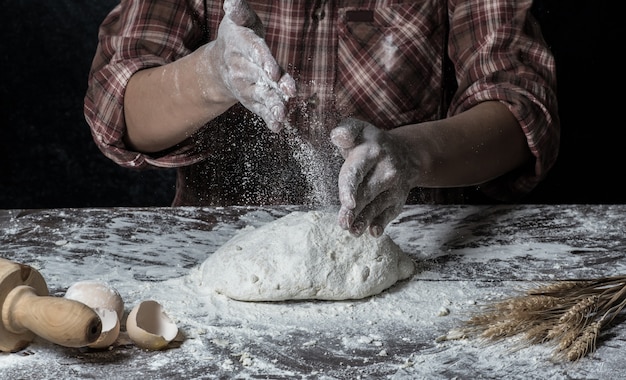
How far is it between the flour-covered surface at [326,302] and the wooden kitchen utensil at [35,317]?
0.13 ft

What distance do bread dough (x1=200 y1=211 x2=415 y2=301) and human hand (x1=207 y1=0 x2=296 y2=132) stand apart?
24cm

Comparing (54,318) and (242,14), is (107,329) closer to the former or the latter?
(54,318)

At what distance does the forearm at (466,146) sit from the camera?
1607 millimetres

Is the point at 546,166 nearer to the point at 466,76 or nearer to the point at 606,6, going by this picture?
the point at 466,76

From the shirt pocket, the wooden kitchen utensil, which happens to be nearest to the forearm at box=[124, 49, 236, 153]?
the shirt pocket

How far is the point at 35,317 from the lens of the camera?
3.73 ft

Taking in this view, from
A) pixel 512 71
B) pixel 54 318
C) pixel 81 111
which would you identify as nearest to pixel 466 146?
pixel 512 71

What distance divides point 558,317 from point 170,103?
35.4 inches

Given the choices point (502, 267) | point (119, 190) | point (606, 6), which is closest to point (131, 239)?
point (502, 267)

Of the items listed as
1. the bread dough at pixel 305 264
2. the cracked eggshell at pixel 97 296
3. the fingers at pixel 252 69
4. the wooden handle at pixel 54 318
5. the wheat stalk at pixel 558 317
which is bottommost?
the wheat stalk at pixel 558 317

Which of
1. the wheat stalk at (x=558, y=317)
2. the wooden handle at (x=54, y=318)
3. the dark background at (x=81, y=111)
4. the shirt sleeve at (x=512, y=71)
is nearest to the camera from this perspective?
the wooden handle at (x=54, y=318)

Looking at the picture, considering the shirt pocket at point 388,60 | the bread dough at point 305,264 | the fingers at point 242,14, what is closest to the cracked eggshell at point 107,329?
the bread dough at point 305,264

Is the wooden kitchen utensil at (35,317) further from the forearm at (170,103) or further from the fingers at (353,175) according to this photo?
the forearm at (170,103)

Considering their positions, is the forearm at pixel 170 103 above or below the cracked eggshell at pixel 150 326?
above
